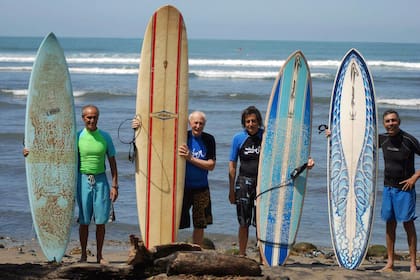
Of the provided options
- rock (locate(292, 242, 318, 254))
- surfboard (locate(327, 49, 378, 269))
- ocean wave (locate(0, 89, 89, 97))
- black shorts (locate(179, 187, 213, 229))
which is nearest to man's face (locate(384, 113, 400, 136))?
surfboard (locate(327, 49, 378, 269))

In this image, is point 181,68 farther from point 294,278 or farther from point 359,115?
point 294,278

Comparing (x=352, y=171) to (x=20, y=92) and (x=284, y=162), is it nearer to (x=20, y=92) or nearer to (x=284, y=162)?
(x=284, y=162)

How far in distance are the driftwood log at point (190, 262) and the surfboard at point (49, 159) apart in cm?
142

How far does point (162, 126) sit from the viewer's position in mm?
6387

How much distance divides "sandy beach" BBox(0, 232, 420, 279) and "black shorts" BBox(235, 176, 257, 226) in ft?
1.22

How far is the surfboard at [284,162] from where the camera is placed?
6250 mm

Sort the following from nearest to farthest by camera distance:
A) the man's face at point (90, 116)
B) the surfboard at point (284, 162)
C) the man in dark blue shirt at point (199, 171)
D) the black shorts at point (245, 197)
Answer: the man's face at point (90, 116) → the man in dark blue shirt at point (199, 171) → the black shorts at point (245, 197) → the surfboard at point (284, 162)

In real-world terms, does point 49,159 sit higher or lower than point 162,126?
lower

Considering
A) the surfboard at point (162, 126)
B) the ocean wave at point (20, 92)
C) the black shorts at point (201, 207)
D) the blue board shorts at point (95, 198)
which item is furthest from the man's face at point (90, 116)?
the ocean wave at point (20, 92)

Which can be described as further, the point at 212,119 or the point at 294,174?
the point at 212,119

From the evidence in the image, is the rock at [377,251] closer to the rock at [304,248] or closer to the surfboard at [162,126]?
the rock at [304,248]

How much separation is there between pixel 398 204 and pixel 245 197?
4.05 feet

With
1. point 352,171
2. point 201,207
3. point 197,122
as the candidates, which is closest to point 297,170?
point 352,171

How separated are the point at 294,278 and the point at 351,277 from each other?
0.49 meters
